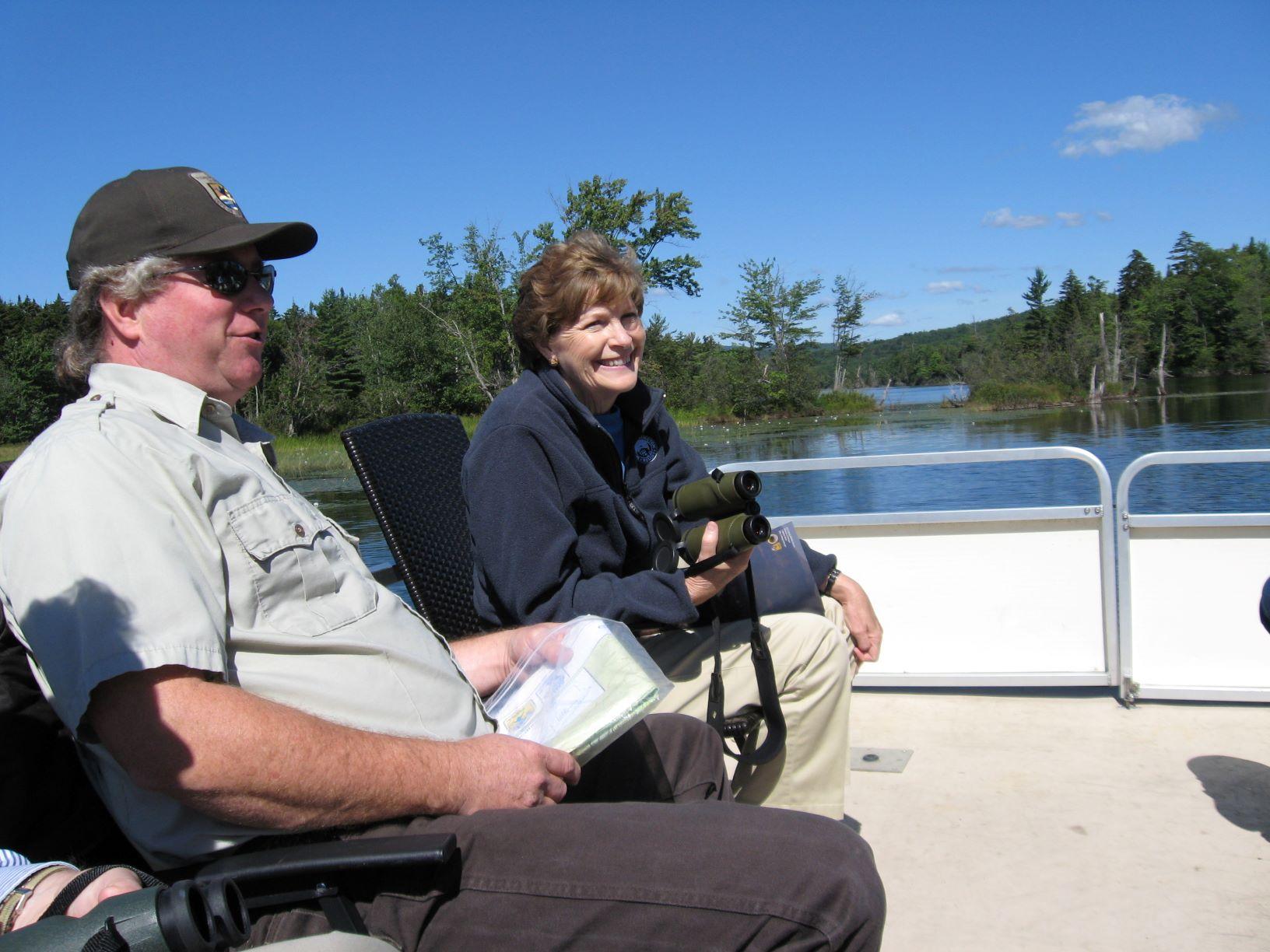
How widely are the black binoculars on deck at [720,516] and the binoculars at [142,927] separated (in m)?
1.10

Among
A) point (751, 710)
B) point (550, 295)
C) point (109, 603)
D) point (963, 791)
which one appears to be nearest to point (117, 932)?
point (109, 603)

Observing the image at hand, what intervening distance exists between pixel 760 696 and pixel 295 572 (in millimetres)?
1044

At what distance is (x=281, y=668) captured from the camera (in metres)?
1.23

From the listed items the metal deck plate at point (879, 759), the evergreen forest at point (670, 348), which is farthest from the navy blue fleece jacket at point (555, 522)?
the evergreen forest at point (670, 348)

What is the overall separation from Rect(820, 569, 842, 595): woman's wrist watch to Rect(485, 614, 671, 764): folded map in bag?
0.93 metres

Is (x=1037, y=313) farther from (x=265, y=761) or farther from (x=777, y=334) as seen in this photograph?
(x=265, y=761)

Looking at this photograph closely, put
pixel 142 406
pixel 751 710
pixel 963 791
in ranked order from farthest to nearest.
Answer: pixel 963 791
pixel 751 710
pixel 142 406

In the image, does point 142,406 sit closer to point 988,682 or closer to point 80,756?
point 80,756

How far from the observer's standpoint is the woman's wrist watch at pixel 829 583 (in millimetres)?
2350

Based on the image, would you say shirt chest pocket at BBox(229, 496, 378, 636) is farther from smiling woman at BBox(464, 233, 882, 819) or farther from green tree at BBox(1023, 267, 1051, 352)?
green tree at BBox(1023, 267, 1051, 352)

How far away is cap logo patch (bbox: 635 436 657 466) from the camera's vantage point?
2242 mm

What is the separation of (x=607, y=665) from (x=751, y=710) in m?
0.69

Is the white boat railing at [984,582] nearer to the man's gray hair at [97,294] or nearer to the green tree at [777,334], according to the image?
the man's gray hair at [97,294]

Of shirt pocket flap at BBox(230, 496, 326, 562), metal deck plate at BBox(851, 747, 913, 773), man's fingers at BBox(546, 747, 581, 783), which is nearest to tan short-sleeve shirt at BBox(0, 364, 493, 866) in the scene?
shirt pocket flap at BBox(230, 496, 326, 562)
